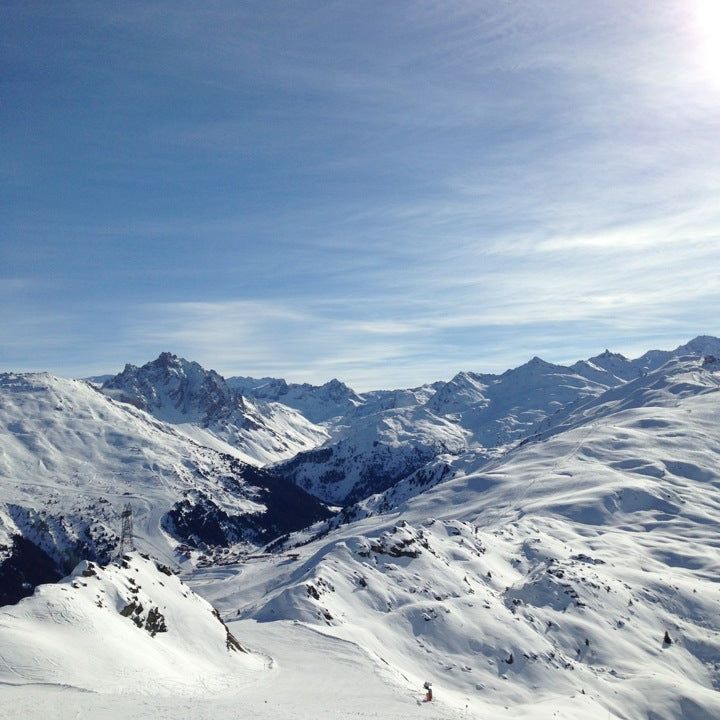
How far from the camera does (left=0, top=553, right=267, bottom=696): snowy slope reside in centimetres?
3612

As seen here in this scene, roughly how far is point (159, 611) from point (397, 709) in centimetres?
2159

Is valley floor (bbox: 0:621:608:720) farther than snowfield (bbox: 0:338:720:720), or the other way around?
snowfield (bbox: 0:338:720:720)

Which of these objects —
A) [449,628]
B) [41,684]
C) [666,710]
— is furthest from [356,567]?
[41,684]

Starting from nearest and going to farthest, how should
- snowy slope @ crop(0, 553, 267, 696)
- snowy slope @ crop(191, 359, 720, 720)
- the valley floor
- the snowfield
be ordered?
the valley floor, snowy slope @ crop(0, 553, 267, 696), the snowfield, snowy slope @ crop(191, 359, 720, 720)

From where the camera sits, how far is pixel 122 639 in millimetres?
43469

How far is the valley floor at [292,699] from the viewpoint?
3256 centimetres

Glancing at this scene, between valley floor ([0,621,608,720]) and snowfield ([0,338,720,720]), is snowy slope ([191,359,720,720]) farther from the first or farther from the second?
valley floor ([0,621,608,720])

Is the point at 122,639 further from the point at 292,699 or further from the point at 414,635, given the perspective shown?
the point at 414,635

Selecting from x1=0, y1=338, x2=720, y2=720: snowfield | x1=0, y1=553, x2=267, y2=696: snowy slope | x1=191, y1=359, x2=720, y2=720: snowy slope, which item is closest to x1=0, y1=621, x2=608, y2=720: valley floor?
x1=0, y1=338, x2=720, y2=720: snowfield

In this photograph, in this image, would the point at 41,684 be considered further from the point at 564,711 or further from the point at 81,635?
the point at 564,711

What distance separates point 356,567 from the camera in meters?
95.0

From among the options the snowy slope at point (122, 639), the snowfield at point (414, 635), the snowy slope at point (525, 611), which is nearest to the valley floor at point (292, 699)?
the snowfield at point (414, 635)

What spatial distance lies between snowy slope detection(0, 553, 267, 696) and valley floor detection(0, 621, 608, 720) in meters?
1.55

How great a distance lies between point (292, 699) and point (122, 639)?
38.3ft
